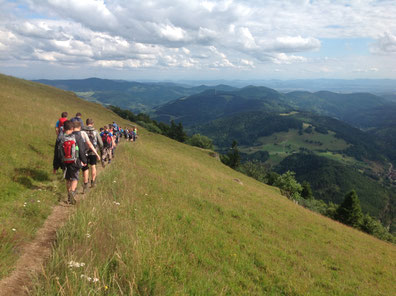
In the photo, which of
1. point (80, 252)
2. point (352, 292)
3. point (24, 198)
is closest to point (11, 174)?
point (24, 198)

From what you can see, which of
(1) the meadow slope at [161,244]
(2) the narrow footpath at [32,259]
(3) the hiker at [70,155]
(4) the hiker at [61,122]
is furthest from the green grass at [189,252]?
(4) the hiker at [61,122]

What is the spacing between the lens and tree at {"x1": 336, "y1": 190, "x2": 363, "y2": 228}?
152 feet

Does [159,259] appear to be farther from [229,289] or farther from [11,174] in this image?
[11,174]

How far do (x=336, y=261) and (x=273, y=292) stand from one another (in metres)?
6.28

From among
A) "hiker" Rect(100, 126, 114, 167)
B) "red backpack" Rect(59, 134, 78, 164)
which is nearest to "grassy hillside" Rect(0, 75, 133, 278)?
"red backpack" Rect(59, 134, 78, 164)

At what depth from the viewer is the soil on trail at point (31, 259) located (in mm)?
3631

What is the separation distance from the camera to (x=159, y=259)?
17.1 ft

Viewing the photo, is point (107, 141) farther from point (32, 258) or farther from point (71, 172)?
point (32, 258)

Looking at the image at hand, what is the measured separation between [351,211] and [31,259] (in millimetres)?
57978

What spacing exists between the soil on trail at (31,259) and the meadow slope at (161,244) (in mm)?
189

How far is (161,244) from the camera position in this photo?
6.29 metres

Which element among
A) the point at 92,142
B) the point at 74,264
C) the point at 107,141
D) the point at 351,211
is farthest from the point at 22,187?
the point at 351,211

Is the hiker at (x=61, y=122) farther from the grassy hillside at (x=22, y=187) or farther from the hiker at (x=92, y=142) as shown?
the hiker at (x=92, y=142)

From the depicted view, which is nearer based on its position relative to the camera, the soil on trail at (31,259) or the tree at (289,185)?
the soil on trail at (31,259)
